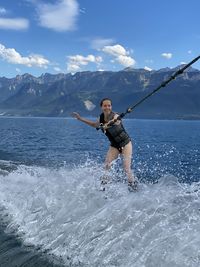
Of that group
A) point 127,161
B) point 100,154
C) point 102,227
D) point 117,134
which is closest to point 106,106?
point 117,134

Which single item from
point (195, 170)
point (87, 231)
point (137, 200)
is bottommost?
point (195, 170)

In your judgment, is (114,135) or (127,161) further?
(114,135)

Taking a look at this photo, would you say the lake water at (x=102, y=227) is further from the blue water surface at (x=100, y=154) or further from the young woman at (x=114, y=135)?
the blue water surface at (x=100, y=154)

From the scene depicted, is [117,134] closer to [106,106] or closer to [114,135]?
[114,135]

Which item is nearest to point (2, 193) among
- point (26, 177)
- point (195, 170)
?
point (26, 177)

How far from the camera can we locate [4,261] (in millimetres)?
9773

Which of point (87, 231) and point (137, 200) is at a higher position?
point (137, 200)

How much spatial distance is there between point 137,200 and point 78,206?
2.06m

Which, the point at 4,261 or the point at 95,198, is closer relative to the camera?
the point at 4,261

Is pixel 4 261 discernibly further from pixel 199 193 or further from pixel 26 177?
pixel 26 177

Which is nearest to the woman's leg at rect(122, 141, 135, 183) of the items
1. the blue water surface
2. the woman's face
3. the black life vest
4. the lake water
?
the black life vest

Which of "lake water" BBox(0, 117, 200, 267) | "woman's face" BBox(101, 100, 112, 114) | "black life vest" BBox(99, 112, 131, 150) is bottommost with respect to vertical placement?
"lake water" BBox(0, 117, 200, 267)

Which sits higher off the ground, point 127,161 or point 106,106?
point 106,106

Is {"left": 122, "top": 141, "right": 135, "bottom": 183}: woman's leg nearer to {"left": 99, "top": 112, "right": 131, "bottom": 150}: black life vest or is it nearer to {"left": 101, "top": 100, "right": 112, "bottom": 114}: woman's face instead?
{"left": 99, "top": 112, "right": 131, "bottom": 150}: black life vest
